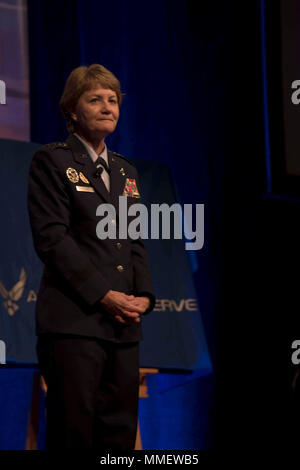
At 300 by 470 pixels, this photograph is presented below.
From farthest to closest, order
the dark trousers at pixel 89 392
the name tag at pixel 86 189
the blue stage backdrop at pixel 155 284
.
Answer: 1. the blue stage backdrop at pixel 155 284
2. the name tag at pixel 86 189
3. the dark trousers at pixel 89 392

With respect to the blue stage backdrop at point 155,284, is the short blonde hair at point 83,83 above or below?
above

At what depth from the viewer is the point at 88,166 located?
190 cm

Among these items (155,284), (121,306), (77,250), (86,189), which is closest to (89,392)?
(121,306)

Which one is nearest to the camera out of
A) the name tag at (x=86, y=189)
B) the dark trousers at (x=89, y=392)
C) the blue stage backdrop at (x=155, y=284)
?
the dark trousers at (x=89, y=392)

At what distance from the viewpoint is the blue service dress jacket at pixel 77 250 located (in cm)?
174

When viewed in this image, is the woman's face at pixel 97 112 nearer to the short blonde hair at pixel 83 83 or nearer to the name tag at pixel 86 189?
the short blonde hair at pixel 83 83

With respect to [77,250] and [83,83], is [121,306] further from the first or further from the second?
[83,83]

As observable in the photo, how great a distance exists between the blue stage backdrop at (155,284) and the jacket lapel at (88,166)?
29.9 inches

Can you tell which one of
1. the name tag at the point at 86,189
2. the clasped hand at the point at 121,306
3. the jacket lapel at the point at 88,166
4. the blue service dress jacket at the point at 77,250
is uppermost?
the jacket lapel at the point at 88,166

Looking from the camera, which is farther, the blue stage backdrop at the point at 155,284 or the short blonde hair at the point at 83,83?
the blue stage backdrop at the point at 155,284

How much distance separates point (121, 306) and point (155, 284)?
1.08 meters

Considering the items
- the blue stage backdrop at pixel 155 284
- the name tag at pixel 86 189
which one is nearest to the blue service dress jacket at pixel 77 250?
the name tag at pixel 86 189

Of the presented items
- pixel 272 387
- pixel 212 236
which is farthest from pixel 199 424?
pixel 212 236
